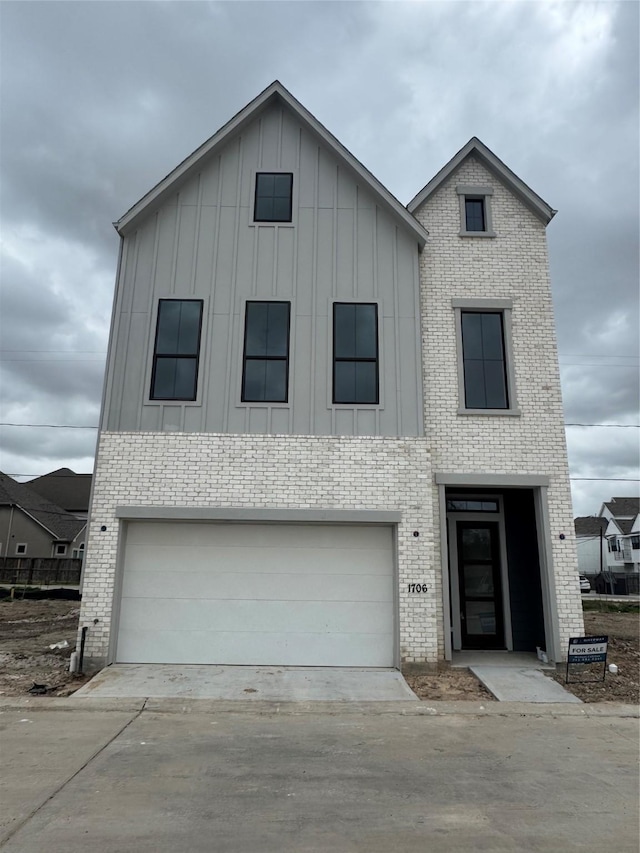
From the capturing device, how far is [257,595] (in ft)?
30.6

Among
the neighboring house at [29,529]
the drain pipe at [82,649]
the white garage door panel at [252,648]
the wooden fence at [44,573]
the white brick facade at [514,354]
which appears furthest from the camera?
the neighboring house at [29,529]

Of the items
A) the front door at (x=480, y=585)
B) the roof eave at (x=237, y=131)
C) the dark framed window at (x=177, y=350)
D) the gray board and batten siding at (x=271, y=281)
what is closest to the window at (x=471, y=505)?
the front door at (x=480, y=585)

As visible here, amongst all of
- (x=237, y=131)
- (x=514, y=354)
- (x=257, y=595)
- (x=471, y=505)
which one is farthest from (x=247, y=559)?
(x=237, y=131)

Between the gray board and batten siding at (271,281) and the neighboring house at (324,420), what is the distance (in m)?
0.04

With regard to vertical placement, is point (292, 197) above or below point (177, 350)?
above

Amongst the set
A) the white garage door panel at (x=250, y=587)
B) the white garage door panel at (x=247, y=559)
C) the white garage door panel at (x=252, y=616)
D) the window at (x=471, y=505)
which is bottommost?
the white garage door panel at (x=252, y=616)

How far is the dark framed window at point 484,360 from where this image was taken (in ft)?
34.6

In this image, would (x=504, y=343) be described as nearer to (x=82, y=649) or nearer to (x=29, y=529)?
(x=82, y=649)

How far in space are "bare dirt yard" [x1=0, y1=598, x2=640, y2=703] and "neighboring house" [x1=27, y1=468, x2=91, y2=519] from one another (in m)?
40.1

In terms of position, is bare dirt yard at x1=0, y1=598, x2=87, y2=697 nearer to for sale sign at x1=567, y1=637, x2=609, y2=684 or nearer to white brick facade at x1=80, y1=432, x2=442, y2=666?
white brick facade at x1=80, y1=432, x2=442, y2=666

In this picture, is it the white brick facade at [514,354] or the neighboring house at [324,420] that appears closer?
the neighboring house at [324,420]

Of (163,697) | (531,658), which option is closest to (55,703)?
(163,697)

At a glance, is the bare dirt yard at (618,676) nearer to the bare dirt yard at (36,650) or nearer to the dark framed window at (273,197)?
the bare dirt yard at (36,650)

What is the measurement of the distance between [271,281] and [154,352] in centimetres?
254
